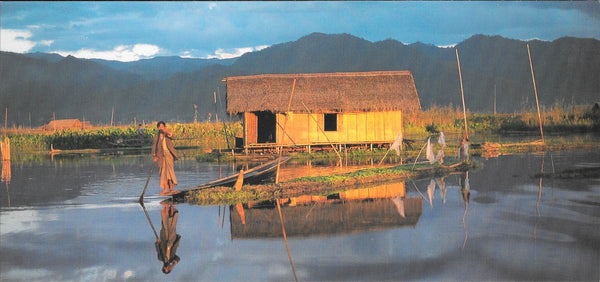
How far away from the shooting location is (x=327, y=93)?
27.4 m

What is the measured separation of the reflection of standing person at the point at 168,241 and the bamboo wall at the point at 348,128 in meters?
15.4

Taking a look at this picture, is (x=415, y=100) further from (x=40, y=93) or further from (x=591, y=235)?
(x=40, y=93)

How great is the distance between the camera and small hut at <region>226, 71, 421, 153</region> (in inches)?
1053

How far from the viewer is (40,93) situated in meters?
92.0

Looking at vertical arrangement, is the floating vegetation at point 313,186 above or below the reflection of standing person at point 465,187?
above

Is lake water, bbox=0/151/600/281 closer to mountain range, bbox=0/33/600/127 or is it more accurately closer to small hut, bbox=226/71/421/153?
small hut, bbox=226/71/421/153

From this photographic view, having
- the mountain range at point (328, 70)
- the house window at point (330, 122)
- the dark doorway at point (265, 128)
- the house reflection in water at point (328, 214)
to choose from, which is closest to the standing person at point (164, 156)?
the house reflection in water at point (328, 214)

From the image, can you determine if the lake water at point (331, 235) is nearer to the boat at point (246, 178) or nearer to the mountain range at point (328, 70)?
the boat at point (246, 178)

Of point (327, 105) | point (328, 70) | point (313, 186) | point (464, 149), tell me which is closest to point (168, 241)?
point (313, 186)

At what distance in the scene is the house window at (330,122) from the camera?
1138 inches

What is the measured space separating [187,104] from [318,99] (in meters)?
64.4

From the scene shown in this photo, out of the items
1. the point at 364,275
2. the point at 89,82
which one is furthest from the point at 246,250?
the point at 89,82

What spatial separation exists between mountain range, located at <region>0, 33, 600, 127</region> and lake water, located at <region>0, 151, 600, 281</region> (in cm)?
6275

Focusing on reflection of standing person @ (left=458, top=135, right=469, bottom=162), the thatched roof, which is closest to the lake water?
reflection of standing person @ (left=458, top=135, right=469, bottom=162)
